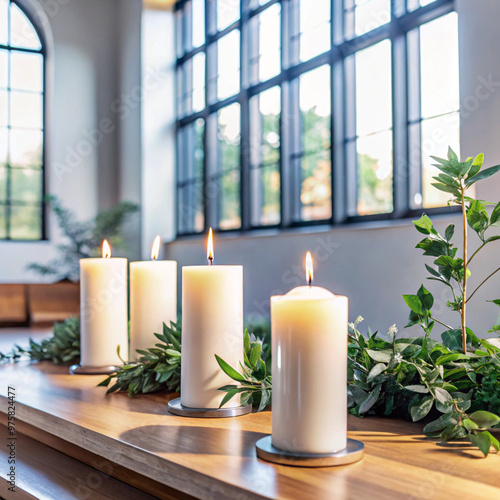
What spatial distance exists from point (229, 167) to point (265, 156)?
599 millimetres

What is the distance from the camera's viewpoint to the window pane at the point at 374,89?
4.39m

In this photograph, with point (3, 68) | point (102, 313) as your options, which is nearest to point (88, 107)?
point (3, 68)

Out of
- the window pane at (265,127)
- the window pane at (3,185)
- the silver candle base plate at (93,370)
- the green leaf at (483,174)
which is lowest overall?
the silver candle base plate at (93,370)

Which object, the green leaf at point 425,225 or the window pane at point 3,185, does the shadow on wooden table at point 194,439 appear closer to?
the green leaf at point 425,225

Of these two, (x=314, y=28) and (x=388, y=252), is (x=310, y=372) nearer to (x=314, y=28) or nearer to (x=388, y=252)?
(x=388, y=252)

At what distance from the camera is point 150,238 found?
6543 millimetres

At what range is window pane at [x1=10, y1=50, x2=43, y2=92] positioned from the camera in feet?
21.8

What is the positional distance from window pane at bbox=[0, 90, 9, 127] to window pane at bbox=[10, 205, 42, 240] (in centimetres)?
87

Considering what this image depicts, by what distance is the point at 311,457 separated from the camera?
0.58 meters

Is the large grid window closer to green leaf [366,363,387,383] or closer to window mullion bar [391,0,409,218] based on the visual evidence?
window mullion bar [391,0,409,218]

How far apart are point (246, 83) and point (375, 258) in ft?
7.64

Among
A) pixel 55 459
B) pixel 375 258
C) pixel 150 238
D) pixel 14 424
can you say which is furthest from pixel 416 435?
pixel 150 238

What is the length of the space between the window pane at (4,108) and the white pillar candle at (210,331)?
20.9 feet

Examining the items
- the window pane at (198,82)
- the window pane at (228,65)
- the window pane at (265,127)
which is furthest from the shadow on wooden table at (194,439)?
the window pane at (198,82)
